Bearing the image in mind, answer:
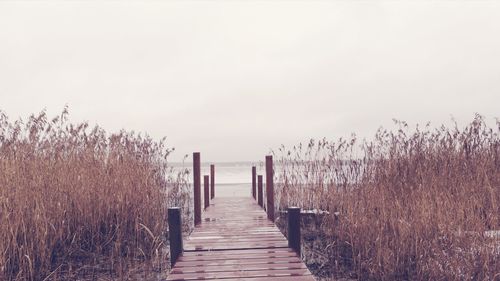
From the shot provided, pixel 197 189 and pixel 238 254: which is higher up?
pixel 197 189

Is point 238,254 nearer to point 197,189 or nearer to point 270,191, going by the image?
point 197,189

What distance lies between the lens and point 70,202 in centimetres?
579

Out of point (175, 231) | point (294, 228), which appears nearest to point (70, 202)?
point (175, 231)

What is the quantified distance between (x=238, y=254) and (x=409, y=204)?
7.96ft

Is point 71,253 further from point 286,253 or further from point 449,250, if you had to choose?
point 449,250

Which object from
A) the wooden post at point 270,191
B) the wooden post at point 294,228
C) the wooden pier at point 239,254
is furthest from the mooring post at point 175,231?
the wooden post at point 270,191

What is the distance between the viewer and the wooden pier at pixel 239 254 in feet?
13.5

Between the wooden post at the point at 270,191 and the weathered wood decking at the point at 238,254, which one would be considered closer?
the weathered wood decking at the point at 238,254

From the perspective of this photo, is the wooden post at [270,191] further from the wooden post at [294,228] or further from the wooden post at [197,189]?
the wooden post at [294,228]

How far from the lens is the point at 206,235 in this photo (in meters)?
6.31

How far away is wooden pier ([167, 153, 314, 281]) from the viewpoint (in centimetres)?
411

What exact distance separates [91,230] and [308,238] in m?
3.52

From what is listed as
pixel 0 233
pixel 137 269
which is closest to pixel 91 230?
pixel 137 269

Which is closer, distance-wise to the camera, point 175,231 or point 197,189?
point 175,231
